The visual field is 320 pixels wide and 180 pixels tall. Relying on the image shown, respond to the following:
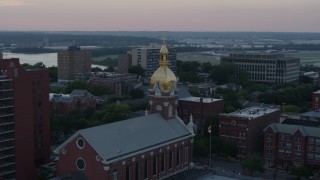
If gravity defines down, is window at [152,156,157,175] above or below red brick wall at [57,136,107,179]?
below

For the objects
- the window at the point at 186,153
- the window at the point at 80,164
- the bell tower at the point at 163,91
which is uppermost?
the bell tower at the point at 163,91

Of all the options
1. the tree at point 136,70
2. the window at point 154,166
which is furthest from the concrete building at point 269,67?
the window at point 154,166

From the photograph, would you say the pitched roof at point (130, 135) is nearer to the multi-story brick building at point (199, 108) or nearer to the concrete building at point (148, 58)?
the multi-story brick building at point (199, 108)

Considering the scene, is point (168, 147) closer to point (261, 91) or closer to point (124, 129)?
point (124, 129)

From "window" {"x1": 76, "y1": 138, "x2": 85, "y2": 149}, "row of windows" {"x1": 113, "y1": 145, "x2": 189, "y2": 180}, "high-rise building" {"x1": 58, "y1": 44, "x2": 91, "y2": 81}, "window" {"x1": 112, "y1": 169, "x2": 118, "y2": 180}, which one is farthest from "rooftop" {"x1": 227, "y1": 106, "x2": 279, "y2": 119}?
"high-rise building" {"x1": 58, "y1": 44, "x2": 91, "y2": 81}

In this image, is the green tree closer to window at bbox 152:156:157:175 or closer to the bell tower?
the bell tower

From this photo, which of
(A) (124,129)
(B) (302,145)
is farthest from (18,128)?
(B) (302,145)
